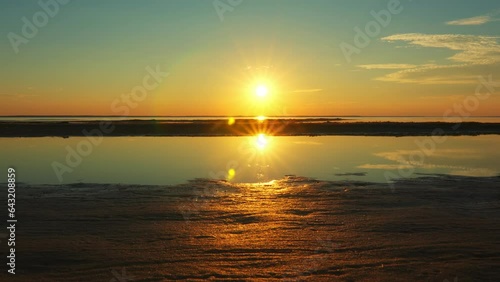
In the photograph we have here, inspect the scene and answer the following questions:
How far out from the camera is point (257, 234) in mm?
11898

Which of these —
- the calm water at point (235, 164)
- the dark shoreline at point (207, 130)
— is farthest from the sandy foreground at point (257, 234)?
the dark shoreline at point (207, 130)

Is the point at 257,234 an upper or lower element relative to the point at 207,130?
lower

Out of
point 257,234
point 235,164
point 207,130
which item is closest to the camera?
point 257,234

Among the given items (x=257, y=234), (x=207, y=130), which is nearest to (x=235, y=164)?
(x=257, y=234)

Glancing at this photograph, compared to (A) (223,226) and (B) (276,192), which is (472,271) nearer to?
(A) (223,226)

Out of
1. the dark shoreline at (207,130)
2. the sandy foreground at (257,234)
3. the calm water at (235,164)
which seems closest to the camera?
the sandy foreground at (257,234)

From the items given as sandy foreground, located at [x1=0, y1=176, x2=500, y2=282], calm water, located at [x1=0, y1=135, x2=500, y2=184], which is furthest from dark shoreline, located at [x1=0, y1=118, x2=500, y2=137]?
sandy foreground, located at [x1=0, y1=176, x2=500, y2=282]

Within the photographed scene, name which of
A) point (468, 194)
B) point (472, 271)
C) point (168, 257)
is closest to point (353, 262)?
point (472, 271)

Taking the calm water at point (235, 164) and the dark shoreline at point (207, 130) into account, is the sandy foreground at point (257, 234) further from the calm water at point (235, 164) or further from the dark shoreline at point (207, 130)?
the dark shoreline at point (207, 130)

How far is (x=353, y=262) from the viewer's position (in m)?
9.80

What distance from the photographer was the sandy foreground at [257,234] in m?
9.32

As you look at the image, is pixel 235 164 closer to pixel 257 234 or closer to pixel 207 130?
pixel 257 234

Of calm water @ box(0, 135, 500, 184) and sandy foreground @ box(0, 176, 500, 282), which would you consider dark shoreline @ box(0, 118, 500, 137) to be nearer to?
calm water @ box(0, 135, 500, 184)

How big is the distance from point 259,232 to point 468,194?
9.37 meters
